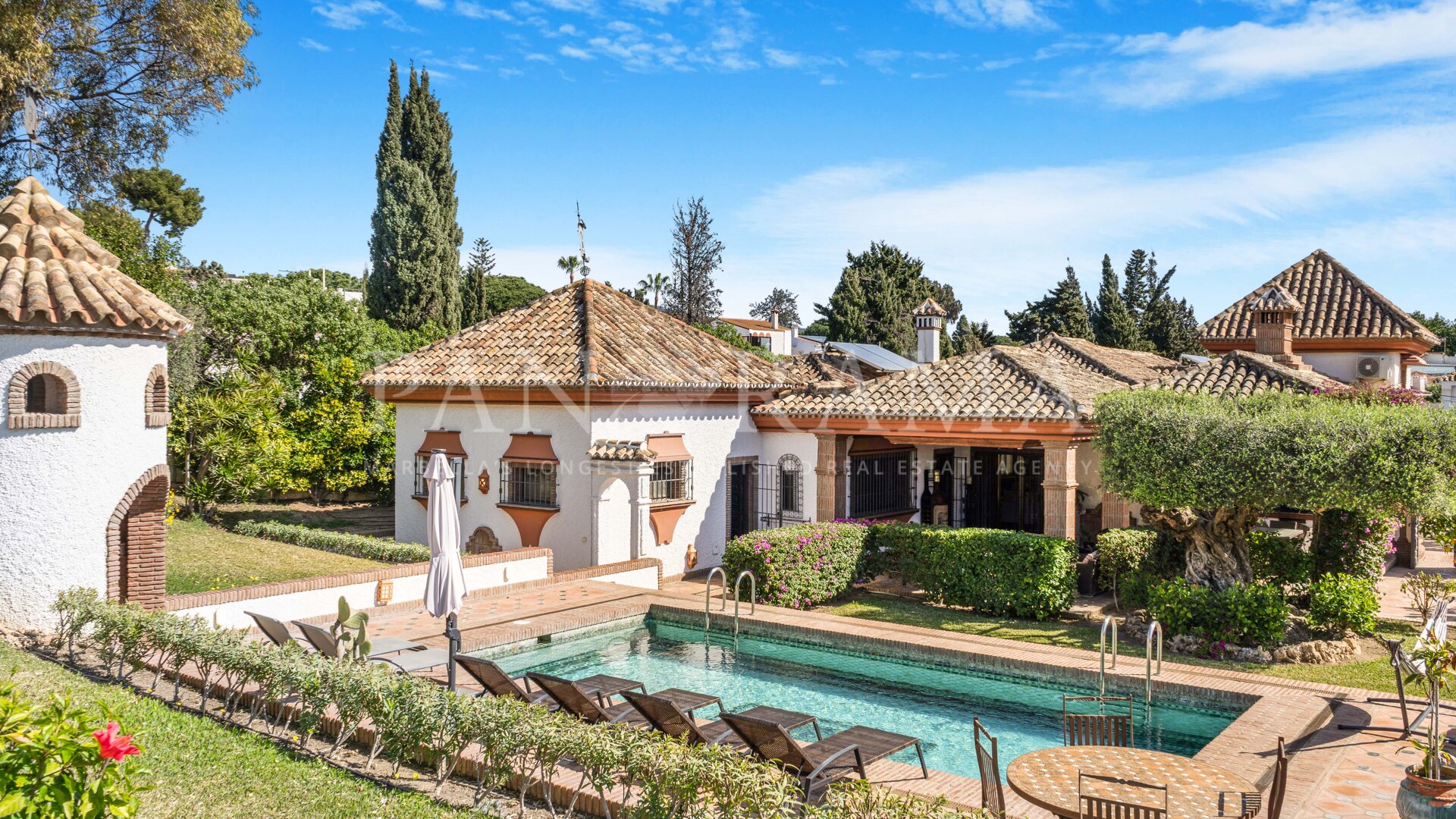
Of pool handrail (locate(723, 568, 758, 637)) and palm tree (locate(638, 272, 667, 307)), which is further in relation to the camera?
palm tree (locate(638, 272, 667, 307))

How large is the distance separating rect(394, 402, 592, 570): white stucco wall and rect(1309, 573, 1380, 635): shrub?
1115cm

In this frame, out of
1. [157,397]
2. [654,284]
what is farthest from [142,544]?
[654,284]

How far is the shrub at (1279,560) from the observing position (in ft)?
45.0

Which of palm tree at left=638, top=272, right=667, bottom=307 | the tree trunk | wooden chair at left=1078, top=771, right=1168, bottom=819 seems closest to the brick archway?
wooden chair at left=1078, top=771, right=1168, bottom=819

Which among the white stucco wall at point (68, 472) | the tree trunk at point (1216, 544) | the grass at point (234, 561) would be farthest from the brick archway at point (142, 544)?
the tree trunk at point (1216, 544)

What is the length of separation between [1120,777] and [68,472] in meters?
11.6

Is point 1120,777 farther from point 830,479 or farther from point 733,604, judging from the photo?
point 830,479

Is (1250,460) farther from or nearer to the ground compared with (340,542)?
farther from the ground

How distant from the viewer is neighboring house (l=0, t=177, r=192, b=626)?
10805mm

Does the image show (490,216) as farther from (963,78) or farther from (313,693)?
(313,693)

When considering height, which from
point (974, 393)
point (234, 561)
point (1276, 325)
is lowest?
point (234, 561)

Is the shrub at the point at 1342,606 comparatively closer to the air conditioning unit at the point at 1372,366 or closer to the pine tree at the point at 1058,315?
the air conditioning unit at the point at 1372,366

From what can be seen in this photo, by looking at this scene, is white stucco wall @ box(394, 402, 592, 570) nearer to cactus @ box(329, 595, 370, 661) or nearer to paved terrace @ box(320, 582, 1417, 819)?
paved terrace @ box(320, 582, 1417, 819)

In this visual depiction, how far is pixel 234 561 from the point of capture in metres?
16.6
